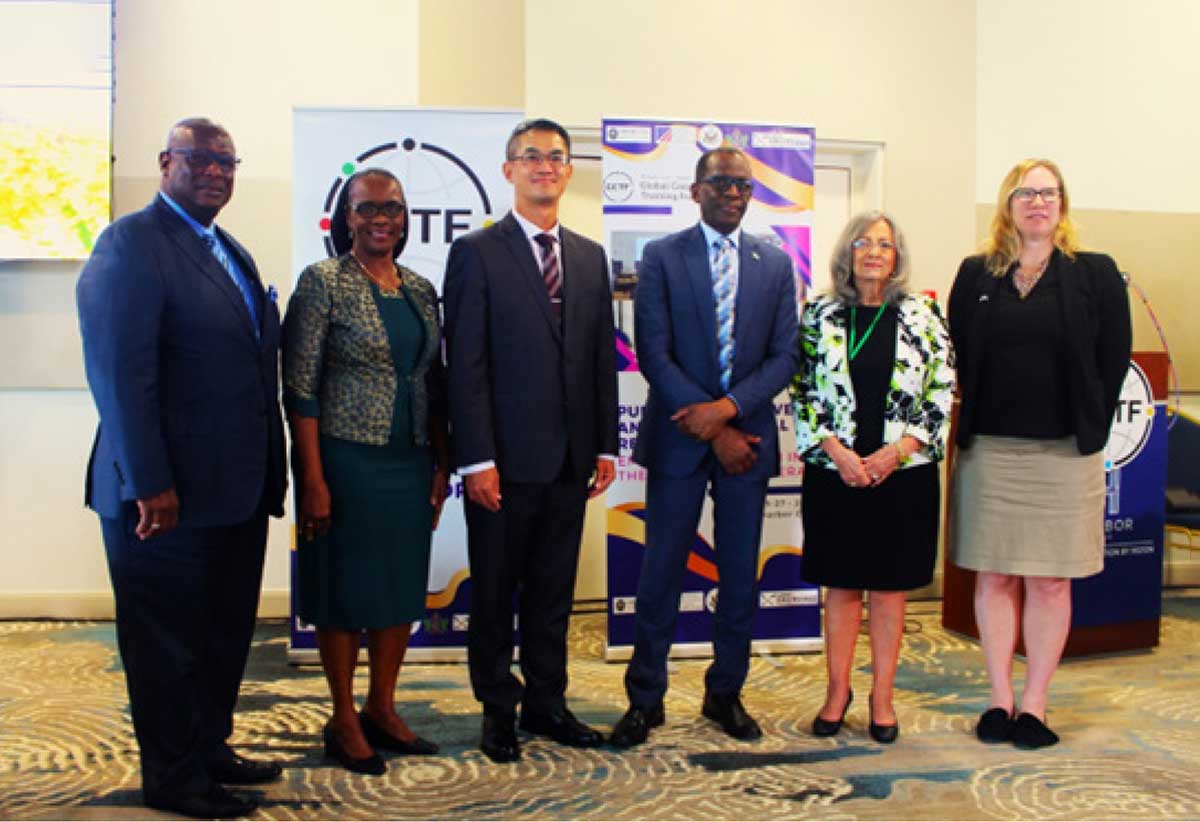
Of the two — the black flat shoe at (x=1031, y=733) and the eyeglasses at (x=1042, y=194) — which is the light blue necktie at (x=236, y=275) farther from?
the black flat shoe at (x=1031, y=733)

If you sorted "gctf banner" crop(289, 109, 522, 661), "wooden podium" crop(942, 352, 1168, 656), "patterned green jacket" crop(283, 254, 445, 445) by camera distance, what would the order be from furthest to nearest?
"wooden podium" crop(942, 352, 1168, 656) < "gctf banner" crop(289, 109, 522, 661) < "patterned green jacket" crop(283, 254, 445, 445)

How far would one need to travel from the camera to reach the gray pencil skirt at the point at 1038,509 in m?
2.96

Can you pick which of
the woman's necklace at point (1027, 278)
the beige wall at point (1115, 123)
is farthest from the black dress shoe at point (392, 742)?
the beige wall at point (1115, 123)

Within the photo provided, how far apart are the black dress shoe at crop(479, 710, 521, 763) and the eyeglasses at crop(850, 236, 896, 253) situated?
1.73 m

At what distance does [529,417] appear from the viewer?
274cm

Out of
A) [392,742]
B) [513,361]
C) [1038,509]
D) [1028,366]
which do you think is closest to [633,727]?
[392,742]

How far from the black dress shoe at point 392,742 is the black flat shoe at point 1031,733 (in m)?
1.74

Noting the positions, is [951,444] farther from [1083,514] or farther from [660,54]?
[660,54]

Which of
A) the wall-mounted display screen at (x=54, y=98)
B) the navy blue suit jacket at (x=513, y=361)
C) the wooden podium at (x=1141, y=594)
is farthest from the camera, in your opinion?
the wall-mounted display screen at (x=54, y=98)

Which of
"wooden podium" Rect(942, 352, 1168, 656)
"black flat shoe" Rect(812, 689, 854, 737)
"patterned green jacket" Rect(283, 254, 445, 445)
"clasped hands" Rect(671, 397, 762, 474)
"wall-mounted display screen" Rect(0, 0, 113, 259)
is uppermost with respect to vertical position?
"wall-mounted display screen" Rect(0, 0, 113, 259)

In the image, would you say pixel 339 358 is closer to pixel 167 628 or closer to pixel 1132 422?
pixel 167 628

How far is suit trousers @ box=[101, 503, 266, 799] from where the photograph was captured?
2.30 m

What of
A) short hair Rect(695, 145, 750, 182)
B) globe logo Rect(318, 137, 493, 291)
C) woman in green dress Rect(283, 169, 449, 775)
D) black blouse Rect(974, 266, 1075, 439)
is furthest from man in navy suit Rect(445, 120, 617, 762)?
black blouse Rect(974, 266, 1075, 439)

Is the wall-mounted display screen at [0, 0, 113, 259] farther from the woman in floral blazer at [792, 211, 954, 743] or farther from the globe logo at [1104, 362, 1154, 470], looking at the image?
the globe logo at [1104, 362, 1154, 470]
